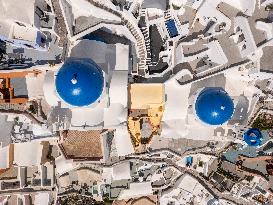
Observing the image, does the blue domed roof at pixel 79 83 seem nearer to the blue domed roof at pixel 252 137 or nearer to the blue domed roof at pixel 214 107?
the blue domed roof at pixel 214 107

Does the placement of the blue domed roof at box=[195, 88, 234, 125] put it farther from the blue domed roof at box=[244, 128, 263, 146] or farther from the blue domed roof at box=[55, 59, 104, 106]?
the blue domed roof at box=[55, 59, 104, 106]

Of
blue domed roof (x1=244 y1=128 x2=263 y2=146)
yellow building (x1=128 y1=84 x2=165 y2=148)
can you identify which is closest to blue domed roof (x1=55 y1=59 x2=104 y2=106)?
yellow building (x1=128 y1=84 x2=165 y2=148)

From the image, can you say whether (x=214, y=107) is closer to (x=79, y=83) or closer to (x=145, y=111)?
(x=145, y=111)

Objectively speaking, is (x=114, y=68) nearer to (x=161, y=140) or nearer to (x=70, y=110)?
(x=70, y=110)

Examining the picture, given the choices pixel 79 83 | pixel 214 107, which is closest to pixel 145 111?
pixel 214 107

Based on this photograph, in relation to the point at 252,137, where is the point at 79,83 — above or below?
above

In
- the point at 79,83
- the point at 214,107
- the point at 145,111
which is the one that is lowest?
the point at 145,111

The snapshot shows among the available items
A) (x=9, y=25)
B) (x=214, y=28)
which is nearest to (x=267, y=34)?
(x=214, y=28)

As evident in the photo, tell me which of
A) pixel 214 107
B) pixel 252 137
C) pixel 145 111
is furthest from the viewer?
pixel 252 137
